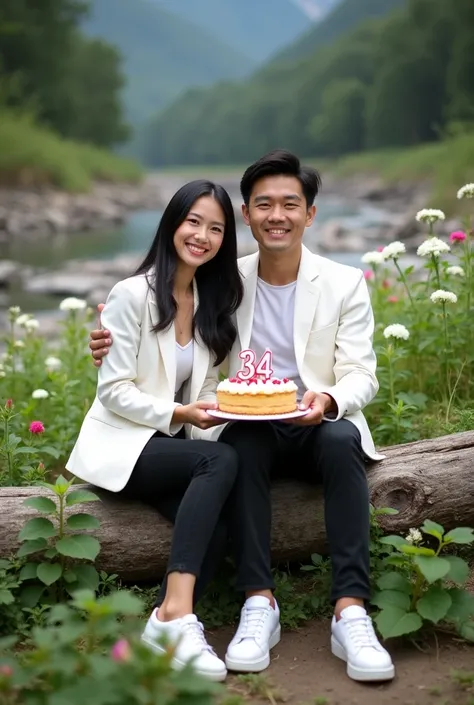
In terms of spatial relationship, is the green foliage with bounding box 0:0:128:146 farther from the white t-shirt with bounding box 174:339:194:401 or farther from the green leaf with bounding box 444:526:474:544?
the green leaf with bounding box 444:526:474:544

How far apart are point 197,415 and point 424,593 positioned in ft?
3.09

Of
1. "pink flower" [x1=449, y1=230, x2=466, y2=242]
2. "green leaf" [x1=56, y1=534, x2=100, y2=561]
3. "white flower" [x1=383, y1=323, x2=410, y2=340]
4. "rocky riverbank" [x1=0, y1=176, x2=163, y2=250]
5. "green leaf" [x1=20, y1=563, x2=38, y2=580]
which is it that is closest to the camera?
"green leaf" [x1=56, y1=534, x2=100, y2=561]

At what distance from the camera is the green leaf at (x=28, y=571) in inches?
122

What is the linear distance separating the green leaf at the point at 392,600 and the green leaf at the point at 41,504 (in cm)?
110

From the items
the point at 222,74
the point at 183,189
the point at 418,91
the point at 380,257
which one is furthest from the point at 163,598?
the point at 222,74

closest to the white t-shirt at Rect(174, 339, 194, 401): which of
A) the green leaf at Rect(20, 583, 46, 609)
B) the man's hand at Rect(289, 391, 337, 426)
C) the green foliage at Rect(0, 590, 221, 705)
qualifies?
the man's hand at Rect(289, 391, 337, 426)

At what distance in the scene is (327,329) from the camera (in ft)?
11.3

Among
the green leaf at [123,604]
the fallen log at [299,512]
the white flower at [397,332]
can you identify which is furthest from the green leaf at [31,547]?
the white flower at [397,332]

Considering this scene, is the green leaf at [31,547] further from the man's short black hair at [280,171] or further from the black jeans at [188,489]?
the man's short black hair at [280,171]

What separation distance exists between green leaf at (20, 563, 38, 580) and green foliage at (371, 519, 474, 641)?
115cm

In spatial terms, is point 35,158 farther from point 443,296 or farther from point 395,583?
point 395,583

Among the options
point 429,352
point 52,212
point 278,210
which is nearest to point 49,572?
point 278,210

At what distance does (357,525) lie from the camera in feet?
9.70

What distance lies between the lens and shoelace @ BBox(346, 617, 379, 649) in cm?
278
